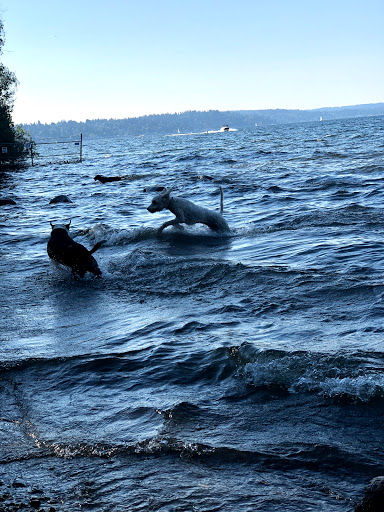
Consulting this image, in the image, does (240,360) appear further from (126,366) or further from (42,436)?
(42,436)

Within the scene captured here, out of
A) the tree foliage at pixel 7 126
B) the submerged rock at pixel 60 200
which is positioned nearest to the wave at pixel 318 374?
the submerged rock at pixel 60 200

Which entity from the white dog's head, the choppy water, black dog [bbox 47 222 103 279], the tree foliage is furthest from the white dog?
the tree foliage

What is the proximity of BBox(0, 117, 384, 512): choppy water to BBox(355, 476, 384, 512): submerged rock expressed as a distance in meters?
0.17

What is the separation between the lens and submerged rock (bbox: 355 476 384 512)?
2992mm

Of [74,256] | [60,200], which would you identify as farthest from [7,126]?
[74,256]

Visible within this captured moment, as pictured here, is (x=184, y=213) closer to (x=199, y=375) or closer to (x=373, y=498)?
(x=199, y=375)

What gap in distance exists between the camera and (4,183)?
3247cm

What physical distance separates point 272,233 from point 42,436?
9226 mm

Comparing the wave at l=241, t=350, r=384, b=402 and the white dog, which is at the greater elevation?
the white dog

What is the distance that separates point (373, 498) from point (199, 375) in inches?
95.3

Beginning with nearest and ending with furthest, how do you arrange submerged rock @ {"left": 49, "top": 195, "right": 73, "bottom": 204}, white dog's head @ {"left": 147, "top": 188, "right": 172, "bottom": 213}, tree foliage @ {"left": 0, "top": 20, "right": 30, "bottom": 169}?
white dog's head @ {"left": 147, "top": 188, "right": 172, "bottom": 213}, submerged rock @ {"left": 49, "top": 195, "right": 73, "bottom": 204}, tree foliage @ {"left": 0, "top": 20, "right": 30, "bottom": 169}

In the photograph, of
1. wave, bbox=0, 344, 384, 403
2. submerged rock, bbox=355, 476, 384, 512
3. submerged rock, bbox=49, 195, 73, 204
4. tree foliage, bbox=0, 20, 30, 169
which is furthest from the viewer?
tree foliage, bbox=0, 20, 30, 169

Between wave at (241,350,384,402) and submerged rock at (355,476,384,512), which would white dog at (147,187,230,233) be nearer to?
wave at (241,350,384,402)

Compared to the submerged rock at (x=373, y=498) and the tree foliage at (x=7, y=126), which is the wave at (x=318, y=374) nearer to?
the submerged rock at (x=373, y=498)
